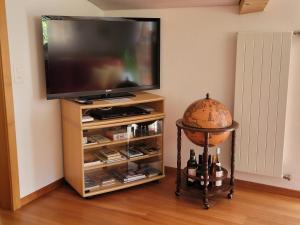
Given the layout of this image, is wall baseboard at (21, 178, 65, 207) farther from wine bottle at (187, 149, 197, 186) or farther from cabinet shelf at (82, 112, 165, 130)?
wine bottle at (187, 149, 197, 186)

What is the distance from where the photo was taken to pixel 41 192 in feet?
10.3

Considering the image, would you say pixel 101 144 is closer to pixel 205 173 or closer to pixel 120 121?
pixel 120 121

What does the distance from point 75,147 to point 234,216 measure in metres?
1.44

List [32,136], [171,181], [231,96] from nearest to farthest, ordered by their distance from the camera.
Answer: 1. [32,136]
2. [231,96]
3. [171,181]

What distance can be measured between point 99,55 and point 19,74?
28.0 inches

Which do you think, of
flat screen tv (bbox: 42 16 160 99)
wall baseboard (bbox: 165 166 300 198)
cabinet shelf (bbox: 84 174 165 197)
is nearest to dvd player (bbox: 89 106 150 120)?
flat screen tv (bbox: 42 16 160 99)

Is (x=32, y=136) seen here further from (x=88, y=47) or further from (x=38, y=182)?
(x=88, y=47)

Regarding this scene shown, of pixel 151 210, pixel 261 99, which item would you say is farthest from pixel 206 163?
pixel 261 99

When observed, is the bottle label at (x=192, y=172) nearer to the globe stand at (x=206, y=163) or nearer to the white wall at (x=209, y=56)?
the globe stand at (x=206, y=163)

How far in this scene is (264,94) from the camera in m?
3.03

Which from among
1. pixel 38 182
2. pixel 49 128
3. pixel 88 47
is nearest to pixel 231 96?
pixel 88 47

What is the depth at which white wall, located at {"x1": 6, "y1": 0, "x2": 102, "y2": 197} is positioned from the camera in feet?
9.17

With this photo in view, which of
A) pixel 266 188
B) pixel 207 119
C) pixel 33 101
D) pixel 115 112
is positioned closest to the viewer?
pixel 207 119

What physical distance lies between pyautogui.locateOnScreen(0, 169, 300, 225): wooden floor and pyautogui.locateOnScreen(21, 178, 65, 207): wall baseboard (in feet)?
0.17
